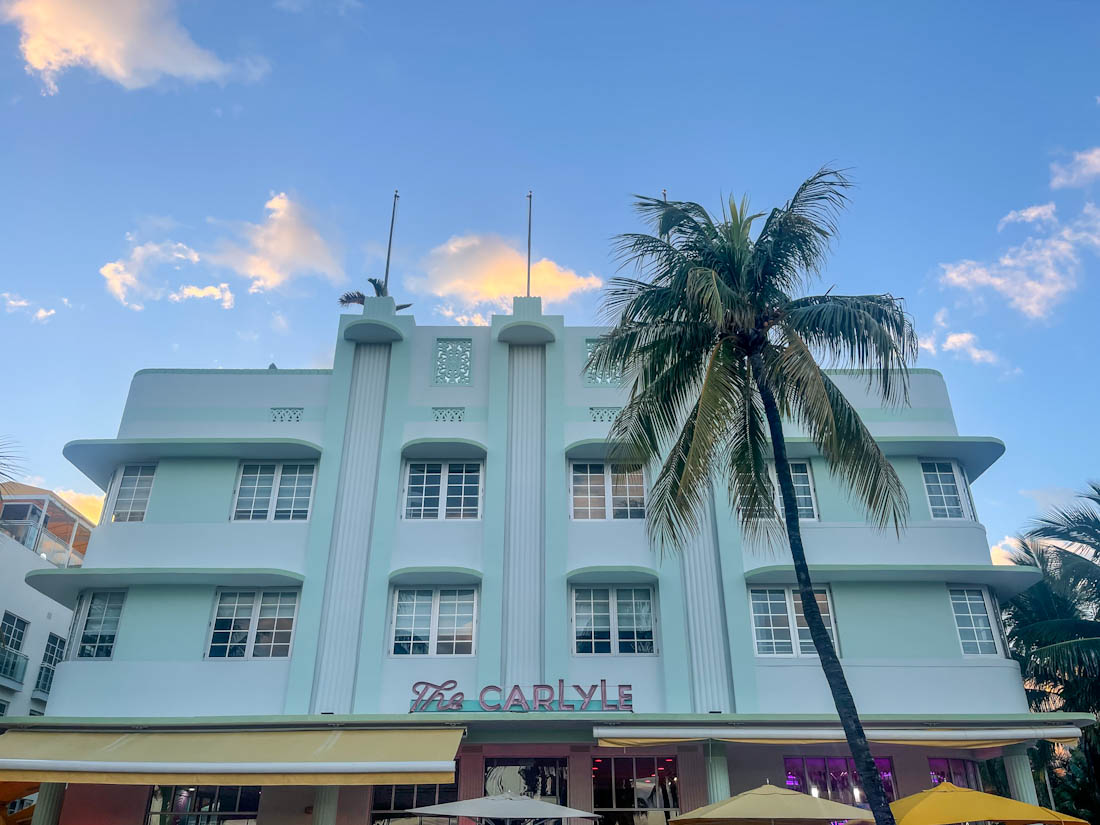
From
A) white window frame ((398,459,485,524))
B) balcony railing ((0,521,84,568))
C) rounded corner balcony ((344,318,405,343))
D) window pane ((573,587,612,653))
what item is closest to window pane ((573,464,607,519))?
window pane ((573,587,612,653))

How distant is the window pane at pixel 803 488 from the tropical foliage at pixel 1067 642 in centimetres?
658

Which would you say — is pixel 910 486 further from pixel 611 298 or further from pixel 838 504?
pixel 611 298

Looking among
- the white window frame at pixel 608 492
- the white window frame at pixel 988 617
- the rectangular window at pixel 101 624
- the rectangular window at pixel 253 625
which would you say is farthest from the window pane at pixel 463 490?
the white window frame at pixel 988 617

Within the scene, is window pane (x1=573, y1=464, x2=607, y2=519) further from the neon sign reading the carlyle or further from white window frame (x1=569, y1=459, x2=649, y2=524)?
the neon sign reading the carlyle

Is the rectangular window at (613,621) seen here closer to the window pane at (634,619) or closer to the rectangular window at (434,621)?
the window pane at (634,619)

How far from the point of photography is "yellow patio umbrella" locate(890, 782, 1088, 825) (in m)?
11.8

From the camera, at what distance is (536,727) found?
15.0 m

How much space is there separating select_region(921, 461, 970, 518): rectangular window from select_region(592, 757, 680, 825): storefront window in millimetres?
7591

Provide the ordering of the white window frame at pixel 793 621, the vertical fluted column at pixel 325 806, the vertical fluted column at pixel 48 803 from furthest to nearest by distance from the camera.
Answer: the white window frame at pixel 793 621
the vertical fluted column at pixel 48 803
the vertical fluted column at pixel 325 806

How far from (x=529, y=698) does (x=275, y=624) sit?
5.28m

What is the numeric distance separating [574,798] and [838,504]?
7.87 metres

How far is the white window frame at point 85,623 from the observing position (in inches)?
649

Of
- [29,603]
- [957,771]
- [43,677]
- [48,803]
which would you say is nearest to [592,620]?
[957,771]

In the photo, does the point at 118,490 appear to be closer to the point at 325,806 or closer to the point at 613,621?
the point at 325,806
